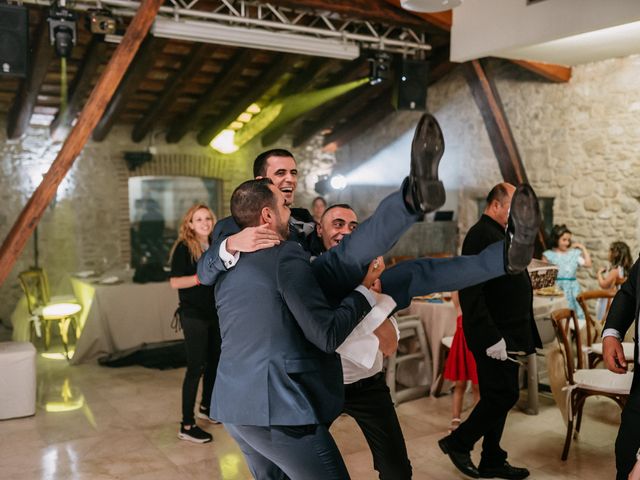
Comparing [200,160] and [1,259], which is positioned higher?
[200,160]

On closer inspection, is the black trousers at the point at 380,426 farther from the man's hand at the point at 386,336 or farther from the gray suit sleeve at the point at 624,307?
the gray suit sleeve at the point at 624,307

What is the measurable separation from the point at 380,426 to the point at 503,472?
1318 millimetres

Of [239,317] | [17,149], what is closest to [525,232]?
[239,317]

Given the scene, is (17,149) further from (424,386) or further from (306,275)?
(306,275)

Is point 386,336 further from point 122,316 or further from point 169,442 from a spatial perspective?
point 122,316

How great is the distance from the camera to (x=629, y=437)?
2.54 meters

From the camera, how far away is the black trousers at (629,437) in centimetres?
252

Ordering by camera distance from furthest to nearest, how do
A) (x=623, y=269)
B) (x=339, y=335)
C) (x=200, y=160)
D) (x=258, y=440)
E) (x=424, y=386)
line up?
(x=200, y=160) < (x=623, y=269) < (x=424, y=386) < (x=258, y=440) < (x=339, y=335)

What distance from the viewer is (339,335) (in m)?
1.73

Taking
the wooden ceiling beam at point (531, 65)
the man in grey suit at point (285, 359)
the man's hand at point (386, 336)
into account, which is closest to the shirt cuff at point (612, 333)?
the man's hand at point (386, 336)

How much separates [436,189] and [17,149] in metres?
7.92

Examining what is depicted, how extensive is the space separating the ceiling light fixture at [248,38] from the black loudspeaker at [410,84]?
29.2 inches

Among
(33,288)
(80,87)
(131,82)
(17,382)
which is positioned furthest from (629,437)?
(80,87)

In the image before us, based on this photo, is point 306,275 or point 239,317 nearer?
point 306,275
